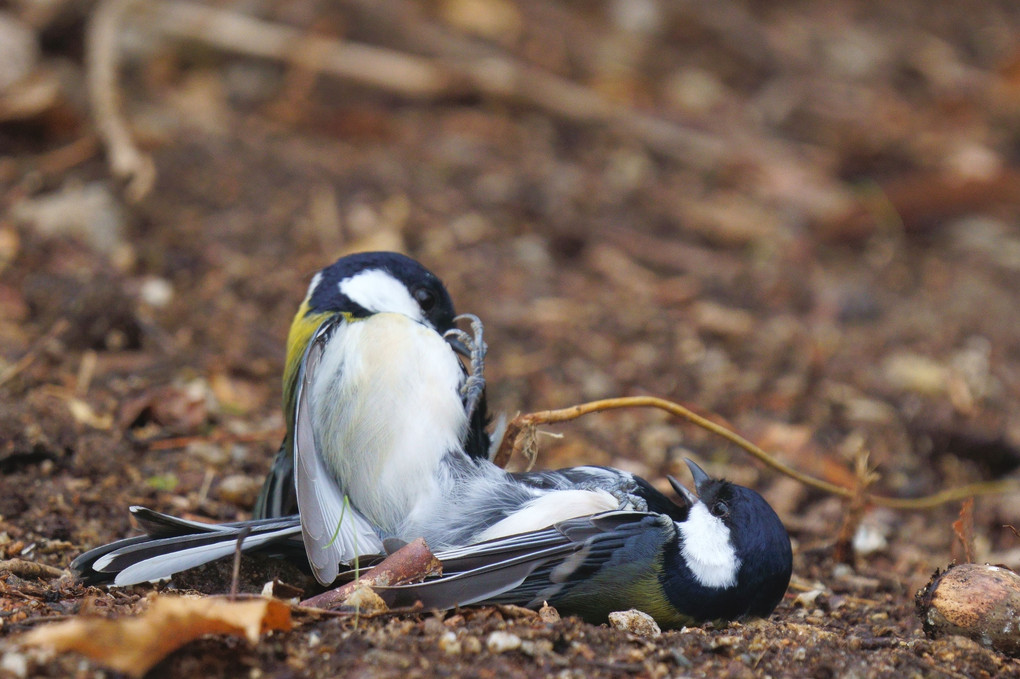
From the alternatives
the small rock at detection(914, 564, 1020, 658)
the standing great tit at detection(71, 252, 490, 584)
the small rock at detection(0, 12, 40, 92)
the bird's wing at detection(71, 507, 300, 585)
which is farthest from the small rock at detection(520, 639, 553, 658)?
the small rock at detection(0, 12, 40, 92)

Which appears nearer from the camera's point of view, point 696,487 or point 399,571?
point 399,571

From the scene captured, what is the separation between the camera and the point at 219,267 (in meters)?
4.24

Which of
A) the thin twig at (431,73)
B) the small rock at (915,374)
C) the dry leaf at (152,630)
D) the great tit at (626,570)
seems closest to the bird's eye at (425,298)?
the great tit at (626,570)

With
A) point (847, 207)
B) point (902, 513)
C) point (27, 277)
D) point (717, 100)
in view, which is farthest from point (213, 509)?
point (717, 100)

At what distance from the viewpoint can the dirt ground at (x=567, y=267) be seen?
232 centimetres

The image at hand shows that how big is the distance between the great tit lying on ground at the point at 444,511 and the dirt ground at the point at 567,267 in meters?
0.12

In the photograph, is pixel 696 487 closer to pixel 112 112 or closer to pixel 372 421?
pixel 372 421

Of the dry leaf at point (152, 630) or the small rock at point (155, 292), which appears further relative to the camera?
the small rock at point (155, 292)

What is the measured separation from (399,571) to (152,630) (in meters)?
0.63

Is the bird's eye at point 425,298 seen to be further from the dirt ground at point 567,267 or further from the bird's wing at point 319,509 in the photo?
the dirt ground at point 567,267

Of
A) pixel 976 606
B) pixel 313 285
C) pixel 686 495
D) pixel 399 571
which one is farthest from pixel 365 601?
pixel 976 606

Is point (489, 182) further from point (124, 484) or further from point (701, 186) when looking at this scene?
point (124, 484)

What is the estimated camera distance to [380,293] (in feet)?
8.52

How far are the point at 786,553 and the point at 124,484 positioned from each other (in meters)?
1.83
